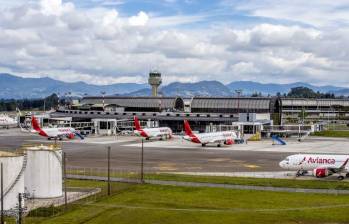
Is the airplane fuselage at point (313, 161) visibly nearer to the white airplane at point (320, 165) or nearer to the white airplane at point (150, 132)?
the white airplane at point (320, 165)

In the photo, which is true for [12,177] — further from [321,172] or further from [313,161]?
[313,161]

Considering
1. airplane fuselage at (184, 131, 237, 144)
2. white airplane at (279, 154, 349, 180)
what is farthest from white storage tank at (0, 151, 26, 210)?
airplane fuselage at (184, 131, 237, 144)

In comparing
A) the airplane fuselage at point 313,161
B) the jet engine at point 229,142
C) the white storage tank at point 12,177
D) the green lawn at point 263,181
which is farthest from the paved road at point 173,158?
the white storage tank at point 12,177

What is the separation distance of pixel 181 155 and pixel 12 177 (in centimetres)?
6016

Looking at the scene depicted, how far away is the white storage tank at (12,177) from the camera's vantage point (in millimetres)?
Result: 63719

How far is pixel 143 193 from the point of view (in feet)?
245

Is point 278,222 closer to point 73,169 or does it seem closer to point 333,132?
point 73,169

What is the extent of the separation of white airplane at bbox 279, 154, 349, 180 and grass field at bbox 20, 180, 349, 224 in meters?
13.8

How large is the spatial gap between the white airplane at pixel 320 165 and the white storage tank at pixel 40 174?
3978 centimetres

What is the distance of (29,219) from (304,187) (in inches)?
1543

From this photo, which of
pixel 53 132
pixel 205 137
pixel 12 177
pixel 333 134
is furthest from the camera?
pixel 333 134

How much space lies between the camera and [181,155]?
120625 millimetres

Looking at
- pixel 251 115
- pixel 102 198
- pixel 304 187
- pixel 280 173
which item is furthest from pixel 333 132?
pixel 102 198

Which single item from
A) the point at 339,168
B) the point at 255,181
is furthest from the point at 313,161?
the point at 255,181
